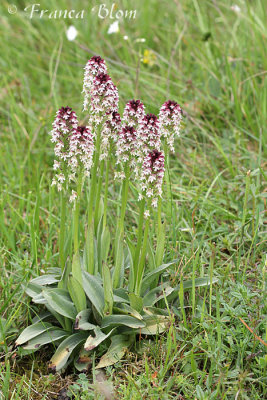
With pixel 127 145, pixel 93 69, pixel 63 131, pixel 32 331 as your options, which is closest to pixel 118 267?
pixel 32 331

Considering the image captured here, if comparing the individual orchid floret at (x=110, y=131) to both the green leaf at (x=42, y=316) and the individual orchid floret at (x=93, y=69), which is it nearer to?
the individual orchid floret at (x=93, y=69)

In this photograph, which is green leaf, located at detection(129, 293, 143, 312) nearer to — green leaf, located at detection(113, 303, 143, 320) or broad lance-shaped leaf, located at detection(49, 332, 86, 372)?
green leaf, located at detection(113, 303, 143, 320)

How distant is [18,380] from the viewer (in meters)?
2.64

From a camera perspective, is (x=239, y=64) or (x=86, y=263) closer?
(x=86, y=263)

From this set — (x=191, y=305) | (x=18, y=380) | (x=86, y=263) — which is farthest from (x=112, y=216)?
(x=18, y=380)

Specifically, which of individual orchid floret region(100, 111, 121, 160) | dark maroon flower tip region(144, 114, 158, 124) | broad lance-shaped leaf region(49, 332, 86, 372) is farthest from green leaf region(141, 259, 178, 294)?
dark maroon flower tip region(144, 114, 158, 124)

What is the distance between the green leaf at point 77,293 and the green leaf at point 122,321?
0.52 ft

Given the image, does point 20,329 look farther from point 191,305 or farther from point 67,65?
point 67,65

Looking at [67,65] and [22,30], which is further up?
[22,30]

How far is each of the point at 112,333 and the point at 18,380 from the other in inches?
23.5

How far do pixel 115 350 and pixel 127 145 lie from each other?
3.83 ft

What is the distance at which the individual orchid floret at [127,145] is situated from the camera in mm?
2379

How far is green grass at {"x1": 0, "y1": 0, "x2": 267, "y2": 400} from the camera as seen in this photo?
8.09 feet

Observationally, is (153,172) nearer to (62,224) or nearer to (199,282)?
(62,224)
